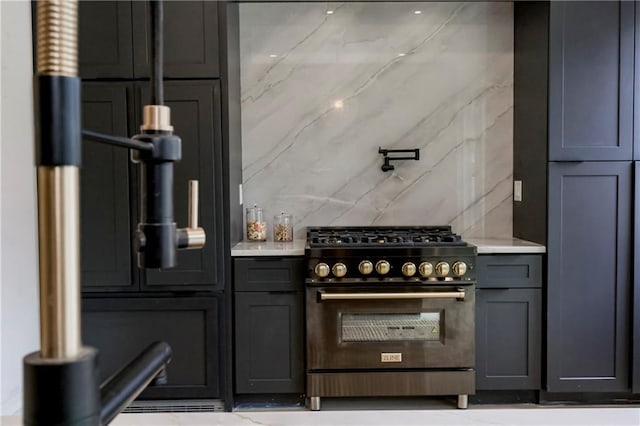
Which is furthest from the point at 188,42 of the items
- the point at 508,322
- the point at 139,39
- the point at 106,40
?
the point at 508,322

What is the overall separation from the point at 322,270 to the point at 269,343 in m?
0.48

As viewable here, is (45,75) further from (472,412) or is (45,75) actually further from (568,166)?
(568,166)

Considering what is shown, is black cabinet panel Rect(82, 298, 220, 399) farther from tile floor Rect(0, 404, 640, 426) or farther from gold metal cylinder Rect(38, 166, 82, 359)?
gold metal cylinder Rect(38, 166, 82, 359)

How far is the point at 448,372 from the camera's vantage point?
8.45 feet

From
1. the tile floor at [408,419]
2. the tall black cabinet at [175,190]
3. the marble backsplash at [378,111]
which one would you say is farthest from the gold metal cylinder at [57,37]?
the marble backsplash at [378,111]

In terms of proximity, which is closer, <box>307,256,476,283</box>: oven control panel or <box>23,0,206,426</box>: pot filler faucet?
<box>23,0,206,426</box>: pot filler faucet

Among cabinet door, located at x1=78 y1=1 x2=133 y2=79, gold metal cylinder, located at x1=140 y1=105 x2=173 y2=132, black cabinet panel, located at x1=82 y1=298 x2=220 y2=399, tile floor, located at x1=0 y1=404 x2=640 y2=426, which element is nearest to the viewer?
gold metal cylinder, located at x1=140 y1=105 x2=173 y2=132

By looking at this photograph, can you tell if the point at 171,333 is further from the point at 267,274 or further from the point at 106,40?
the point at 106,40

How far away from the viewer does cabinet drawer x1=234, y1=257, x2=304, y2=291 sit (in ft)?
8.51

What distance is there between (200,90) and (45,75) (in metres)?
2.26

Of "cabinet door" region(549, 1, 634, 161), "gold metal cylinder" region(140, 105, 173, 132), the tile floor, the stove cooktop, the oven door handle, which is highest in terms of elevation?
"cabinet door" region(549, 1, 634, 161)

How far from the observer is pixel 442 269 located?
2531 millimetres

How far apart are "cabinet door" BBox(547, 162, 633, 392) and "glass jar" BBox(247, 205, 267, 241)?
159cm

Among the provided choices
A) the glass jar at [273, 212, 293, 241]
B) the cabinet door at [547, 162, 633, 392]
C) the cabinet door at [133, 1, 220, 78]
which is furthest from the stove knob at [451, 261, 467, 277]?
the cabinet door at [133, 1, 220, 78]
